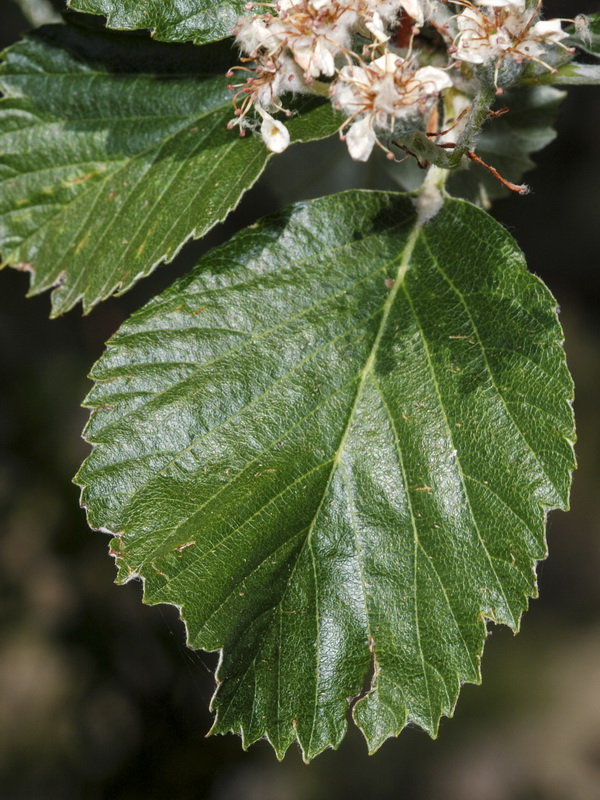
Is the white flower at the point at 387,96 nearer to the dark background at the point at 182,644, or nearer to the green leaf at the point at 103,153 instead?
the green leaf at the point at 103,153

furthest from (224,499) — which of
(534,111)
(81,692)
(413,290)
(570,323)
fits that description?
(570,323)

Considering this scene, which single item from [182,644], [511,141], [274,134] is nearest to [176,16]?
[274,134]

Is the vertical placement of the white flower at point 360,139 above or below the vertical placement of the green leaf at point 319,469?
above

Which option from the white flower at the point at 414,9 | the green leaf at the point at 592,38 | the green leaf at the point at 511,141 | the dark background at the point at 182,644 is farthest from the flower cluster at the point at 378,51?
the dark background at the point at 182,644

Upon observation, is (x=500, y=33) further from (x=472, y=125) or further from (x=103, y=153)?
(x=103, y=153)

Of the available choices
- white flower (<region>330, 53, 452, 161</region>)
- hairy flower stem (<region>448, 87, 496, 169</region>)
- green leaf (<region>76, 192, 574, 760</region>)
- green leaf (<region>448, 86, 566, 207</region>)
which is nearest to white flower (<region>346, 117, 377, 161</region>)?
white flower (<region>330, 53, 452, 161</region>)

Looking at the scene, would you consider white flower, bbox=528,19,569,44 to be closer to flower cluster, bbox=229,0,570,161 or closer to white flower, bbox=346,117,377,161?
flower cluster, bbox=229,0,570,161
